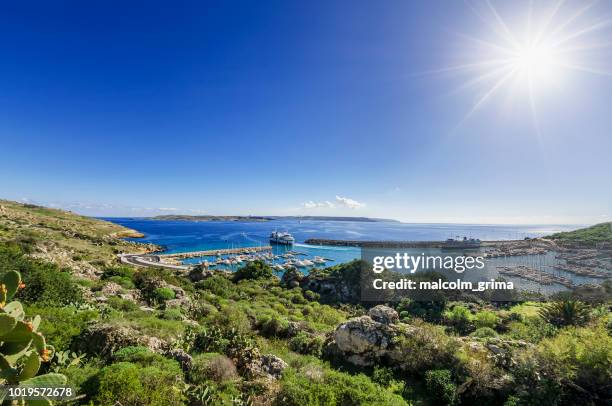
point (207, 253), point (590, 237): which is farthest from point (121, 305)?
point (590, 237)

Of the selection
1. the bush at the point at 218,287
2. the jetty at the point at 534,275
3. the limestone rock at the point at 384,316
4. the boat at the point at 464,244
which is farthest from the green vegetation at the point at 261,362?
the boat at the point at 464,244

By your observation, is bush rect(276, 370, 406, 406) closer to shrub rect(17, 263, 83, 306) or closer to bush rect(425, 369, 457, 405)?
bush rect(425, 369, 457, 405)

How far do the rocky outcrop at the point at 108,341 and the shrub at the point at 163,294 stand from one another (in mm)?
8086

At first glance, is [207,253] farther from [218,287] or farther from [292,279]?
[218,287]

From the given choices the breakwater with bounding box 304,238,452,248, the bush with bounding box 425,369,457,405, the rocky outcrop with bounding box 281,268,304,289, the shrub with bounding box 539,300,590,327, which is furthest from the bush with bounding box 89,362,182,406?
the breakwater with bounding box 304,238,452,248

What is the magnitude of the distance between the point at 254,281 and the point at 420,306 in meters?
17.8

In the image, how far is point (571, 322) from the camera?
50.7 feet

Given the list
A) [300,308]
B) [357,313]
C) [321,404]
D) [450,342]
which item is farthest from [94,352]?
[357,313]

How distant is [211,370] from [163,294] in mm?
10390

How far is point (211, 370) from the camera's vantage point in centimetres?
710

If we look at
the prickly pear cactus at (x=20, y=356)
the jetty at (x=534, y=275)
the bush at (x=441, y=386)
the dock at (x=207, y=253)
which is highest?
the prickly pear cactus at (x=20, y=356)

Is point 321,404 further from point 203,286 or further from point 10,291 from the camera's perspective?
point 203,286

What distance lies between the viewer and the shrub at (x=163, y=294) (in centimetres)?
1539

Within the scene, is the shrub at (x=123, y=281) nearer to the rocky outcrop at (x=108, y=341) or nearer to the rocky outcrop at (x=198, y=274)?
the rocky outcrop at (x=198, y=274)
